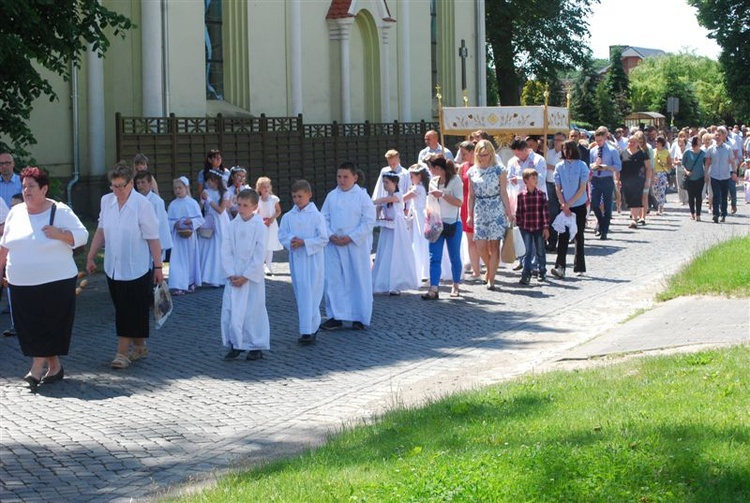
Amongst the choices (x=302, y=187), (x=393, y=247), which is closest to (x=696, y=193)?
(x=393, y=247)

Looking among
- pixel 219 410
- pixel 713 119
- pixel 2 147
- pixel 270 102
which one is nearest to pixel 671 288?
pixel 219 410

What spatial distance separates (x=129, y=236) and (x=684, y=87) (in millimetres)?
89984

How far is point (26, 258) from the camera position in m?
10.8

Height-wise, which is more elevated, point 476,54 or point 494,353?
point 476,54

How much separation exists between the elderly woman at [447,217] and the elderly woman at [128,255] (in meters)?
4.96

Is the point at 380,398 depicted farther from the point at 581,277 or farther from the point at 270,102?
the point at 270,102

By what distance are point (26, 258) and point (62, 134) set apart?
1616 centimetres

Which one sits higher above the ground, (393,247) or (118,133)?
(118,133)

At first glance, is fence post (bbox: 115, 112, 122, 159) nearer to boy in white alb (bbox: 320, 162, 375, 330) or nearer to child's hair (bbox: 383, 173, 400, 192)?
child's hair (bbox: 383, 173, 400, 192)

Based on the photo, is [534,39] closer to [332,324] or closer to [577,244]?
[577,244]

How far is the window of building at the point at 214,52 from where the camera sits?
31133mm

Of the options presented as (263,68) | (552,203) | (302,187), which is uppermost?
(263,68)

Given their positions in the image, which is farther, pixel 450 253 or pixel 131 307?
pixel 450 253

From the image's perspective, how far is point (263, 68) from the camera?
31875 mm
